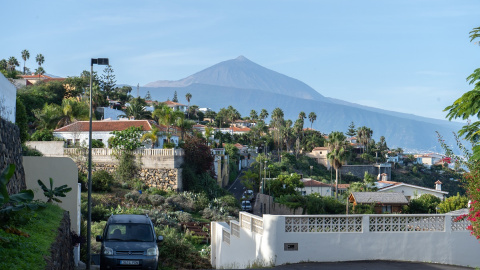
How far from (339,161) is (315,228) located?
63394 mm

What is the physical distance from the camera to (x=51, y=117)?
66.8 metres

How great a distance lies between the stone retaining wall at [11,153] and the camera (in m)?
17.9

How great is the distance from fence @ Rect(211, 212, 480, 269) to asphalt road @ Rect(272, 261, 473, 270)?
0.35 m

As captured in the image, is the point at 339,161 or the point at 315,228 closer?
the point at 315,228

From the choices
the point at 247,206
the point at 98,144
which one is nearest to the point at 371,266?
the point at 98,144

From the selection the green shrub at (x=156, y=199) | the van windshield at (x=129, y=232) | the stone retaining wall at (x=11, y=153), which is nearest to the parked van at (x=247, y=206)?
the green shrub at (x=156, y=199)

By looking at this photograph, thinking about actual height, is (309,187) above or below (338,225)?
below

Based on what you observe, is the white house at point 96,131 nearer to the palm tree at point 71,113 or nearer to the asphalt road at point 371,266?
the palm tree at point 71,113

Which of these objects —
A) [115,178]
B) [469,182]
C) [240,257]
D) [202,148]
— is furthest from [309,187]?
[469,182]

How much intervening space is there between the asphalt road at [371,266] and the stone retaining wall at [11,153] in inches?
327

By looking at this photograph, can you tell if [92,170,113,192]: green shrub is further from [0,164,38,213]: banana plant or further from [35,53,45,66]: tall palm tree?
[35,53,45,66]: tall palm tree

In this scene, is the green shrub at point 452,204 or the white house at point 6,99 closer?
the white house at point 6,99

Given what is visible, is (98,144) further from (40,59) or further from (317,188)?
(40,59)

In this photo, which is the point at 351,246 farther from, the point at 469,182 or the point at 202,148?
the point at 202,148
